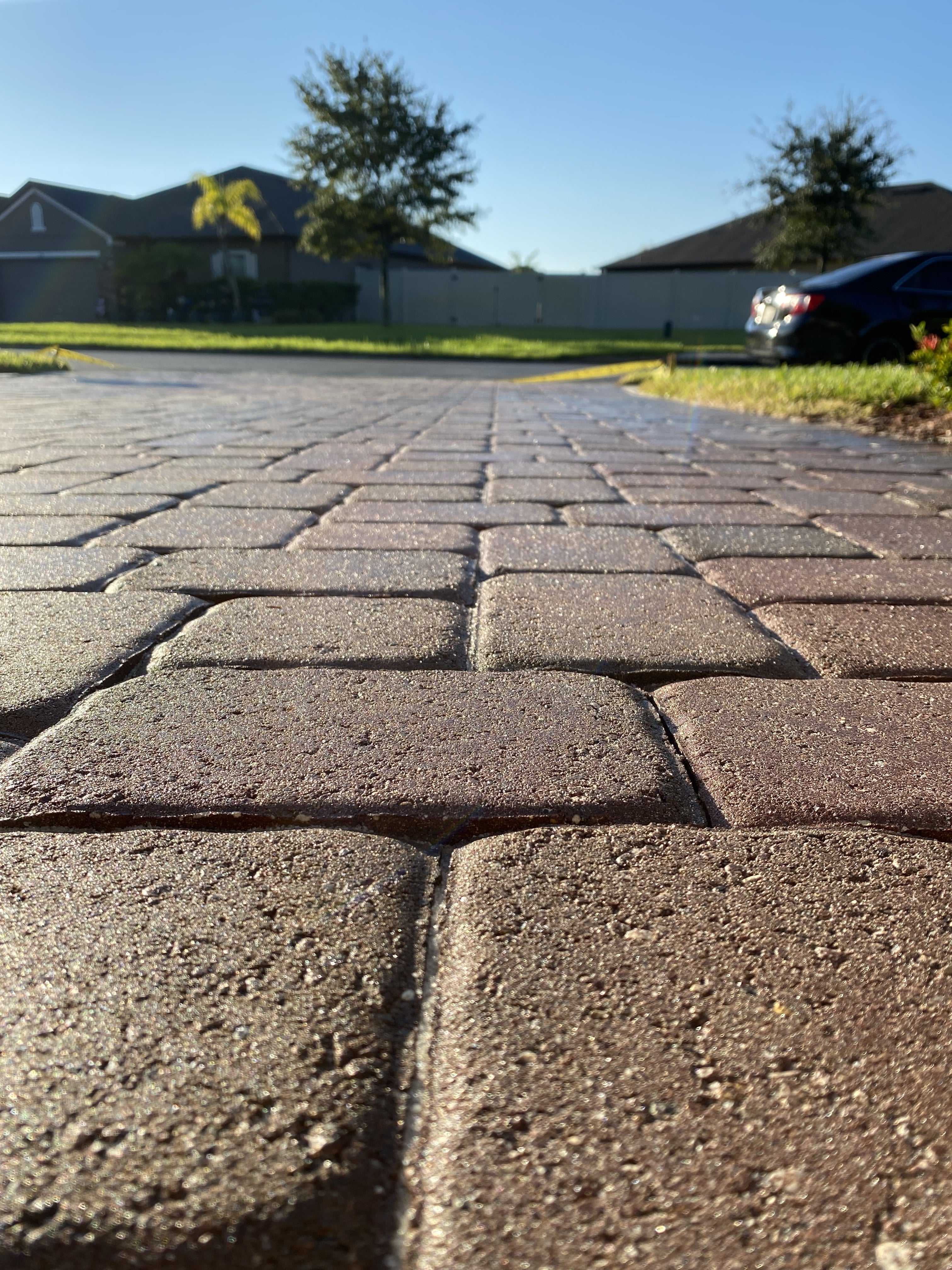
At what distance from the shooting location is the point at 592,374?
50.4 feet

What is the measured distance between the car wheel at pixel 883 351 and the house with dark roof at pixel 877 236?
2542 cm

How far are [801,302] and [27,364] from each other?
31.0ft

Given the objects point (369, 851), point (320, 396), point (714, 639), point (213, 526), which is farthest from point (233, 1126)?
point (320, 396)

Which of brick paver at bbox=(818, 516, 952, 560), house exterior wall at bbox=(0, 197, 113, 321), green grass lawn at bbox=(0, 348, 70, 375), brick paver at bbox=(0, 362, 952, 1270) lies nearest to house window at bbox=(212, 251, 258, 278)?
house exterior wall at bbox=(0, 197, 113, 321)

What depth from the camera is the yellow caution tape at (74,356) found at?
48.4 ft

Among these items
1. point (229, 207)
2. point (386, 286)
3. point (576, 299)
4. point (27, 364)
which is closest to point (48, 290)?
point (229, 207)

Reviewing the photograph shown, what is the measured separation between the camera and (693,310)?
3139 cm

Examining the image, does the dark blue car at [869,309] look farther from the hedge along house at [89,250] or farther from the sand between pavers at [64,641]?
the hedge along house at [89,250]

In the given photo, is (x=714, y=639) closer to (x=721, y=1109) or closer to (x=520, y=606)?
(x=520, y=606)

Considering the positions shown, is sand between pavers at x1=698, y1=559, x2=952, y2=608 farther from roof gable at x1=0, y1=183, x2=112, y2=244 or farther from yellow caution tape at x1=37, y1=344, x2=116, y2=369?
roof gable at x1=0, y1=183, x2=112, y2=244

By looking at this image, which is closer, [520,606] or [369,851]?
[369,851]

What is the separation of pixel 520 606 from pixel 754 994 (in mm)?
1249

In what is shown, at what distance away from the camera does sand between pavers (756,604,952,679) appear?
167 cm

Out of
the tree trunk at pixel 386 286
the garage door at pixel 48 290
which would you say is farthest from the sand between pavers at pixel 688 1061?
the garage door at pixel 48 290
